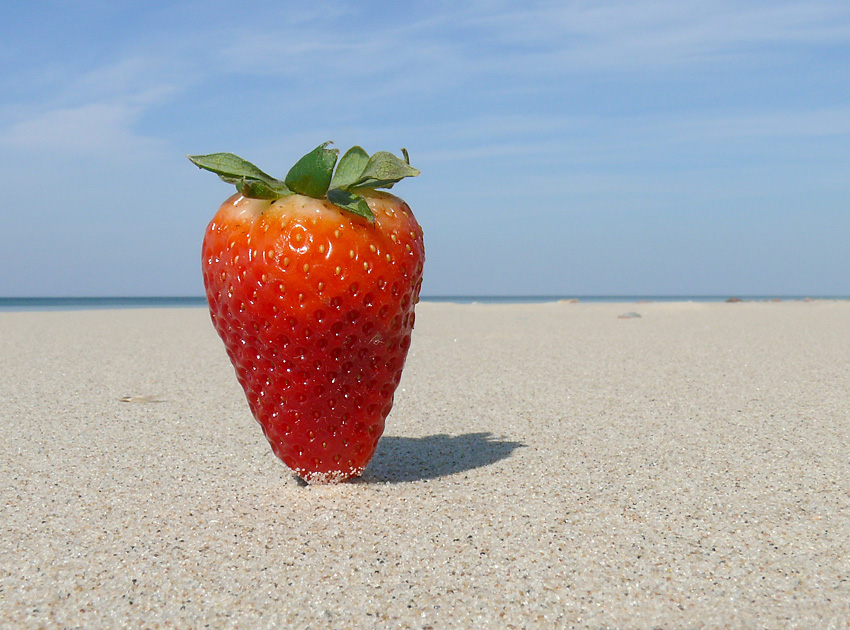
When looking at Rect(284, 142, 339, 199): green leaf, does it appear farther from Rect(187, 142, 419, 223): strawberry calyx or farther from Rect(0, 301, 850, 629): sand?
Rect(0, 301, 850, 629): sand

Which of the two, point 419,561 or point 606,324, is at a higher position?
point 419,561

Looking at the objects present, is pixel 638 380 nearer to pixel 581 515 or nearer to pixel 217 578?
pixel 581 515

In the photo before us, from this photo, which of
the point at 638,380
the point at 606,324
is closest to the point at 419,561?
the point at 638,380

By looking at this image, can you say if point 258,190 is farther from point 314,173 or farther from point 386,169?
point 386,169

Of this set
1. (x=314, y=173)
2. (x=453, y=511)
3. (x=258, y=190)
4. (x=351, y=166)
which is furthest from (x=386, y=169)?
(x=453, y=511)

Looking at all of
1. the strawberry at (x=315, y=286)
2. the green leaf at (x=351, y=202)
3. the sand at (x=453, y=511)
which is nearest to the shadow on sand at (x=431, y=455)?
the sand at (x=453, y=511)

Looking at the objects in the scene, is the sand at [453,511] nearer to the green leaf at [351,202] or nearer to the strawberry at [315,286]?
the strawberry at [315,286]
